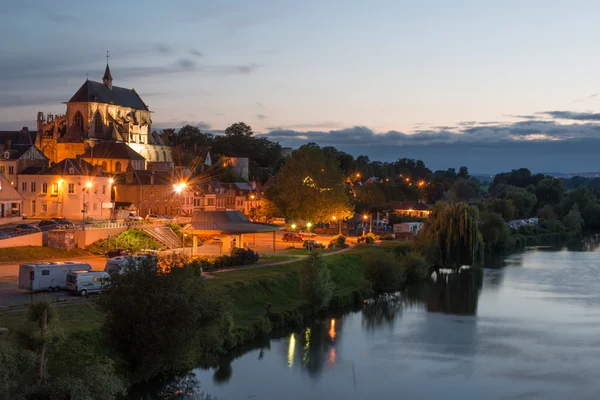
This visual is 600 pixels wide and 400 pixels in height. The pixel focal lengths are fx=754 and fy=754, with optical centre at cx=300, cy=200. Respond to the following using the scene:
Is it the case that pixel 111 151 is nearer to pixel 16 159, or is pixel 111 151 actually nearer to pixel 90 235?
pixel 16 159

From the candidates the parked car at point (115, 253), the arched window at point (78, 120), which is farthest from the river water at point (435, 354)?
the arched window at point (78, 120)

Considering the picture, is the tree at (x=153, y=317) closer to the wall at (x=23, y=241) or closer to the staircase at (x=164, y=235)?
the wall at (x=23, y=241)

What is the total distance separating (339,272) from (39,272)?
20.4 metres

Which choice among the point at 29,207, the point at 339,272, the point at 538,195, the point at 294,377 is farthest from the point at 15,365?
the point at 538,195

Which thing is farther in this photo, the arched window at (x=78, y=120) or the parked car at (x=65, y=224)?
the arched window at (x=78, y=120)

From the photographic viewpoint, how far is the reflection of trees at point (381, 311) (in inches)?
1419

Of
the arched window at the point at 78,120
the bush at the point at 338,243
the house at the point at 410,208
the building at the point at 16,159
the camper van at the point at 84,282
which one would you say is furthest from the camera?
the house at the point at 410,208

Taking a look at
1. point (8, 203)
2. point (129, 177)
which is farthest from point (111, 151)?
point (8, 203)

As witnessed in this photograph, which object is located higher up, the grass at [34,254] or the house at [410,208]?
the house at [410,208]

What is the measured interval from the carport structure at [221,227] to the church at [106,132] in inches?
1011

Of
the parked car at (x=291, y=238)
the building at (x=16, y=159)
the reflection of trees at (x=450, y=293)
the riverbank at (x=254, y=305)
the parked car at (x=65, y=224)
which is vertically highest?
the building at (x=16, y=159)

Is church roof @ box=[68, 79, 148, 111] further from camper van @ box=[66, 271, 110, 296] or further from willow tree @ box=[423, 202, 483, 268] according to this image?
camper van @ box=[66, 271, 110, 296]

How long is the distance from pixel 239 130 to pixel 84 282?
320 ft

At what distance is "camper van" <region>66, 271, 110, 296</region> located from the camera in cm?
2997
